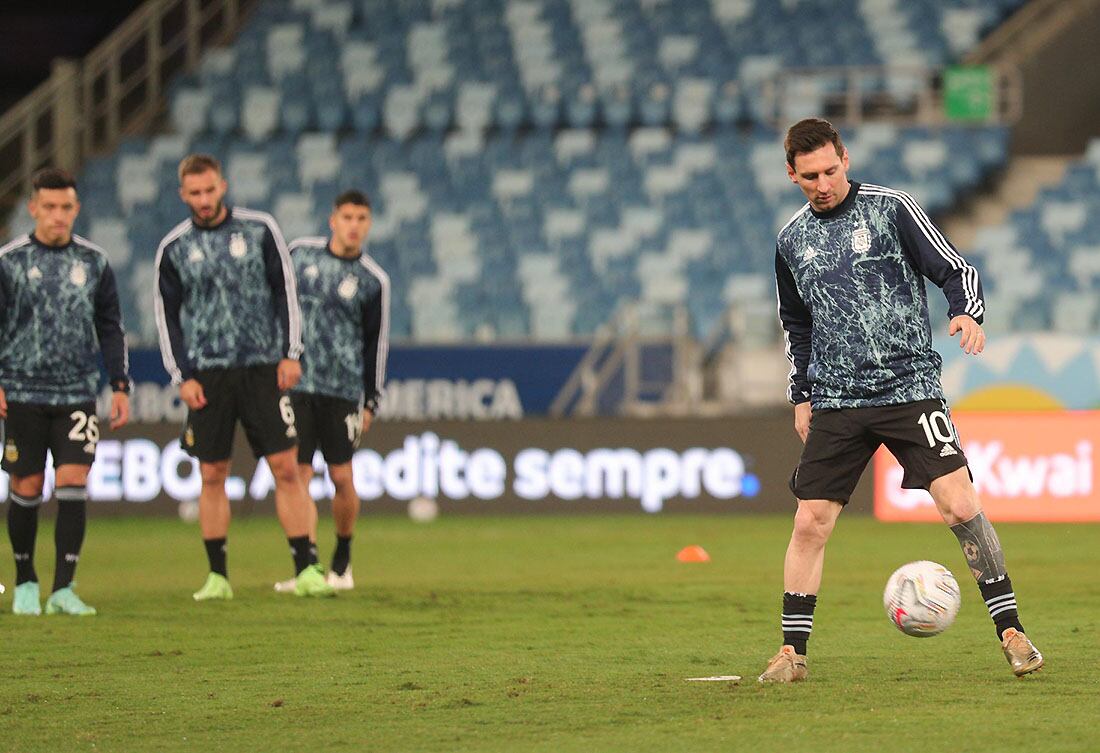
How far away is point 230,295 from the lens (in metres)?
9.16

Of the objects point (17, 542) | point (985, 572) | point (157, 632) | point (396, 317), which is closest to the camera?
point (985, 572)

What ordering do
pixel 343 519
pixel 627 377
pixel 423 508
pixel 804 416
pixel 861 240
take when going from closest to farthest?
pixel 861 240, pixel 804 416, pixel 343 519, pixel 423 508, pixel 627 377

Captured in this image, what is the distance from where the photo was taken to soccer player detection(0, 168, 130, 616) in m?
8.87

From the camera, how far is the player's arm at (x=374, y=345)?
33.5 ft

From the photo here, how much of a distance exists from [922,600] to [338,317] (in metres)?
4.71

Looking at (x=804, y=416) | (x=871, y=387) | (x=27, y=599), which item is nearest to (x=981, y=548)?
(x=871, y=387)

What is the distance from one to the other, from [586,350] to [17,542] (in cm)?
850

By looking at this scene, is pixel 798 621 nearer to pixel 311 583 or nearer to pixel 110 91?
pixel 311 583

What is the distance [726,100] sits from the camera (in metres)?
21.3

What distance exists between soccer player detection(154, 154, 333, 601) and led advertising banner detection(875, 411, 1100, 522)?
804 cm

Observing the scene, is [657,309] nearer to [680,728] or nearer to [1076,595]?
[1076,595]

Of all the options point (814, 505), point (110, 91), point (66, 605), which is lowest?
point (66, 605)

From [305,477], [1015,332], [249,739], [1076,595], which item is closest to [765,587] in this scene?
[1076,595]

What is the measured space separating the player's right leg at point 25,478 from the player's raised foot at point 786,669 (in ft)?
14.2
